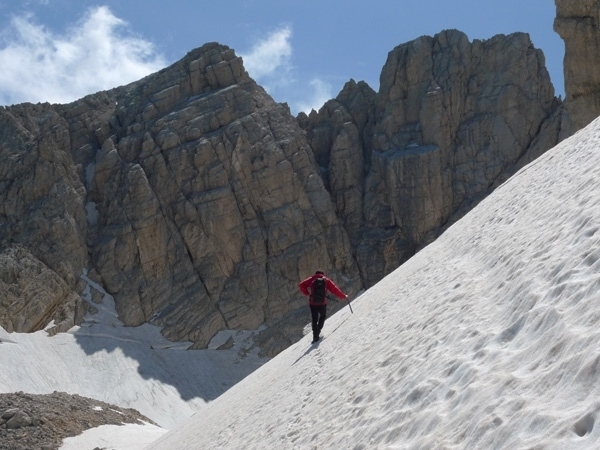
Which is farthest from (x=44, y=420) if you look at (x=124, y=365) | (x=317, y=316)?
(x=124, y=365)

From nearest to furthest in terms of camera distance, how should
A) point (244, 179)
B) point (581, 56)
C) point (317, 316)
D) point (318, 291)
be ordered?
point (318, 291)
point (317, 316)
point (581, 56)
point (244, 179)

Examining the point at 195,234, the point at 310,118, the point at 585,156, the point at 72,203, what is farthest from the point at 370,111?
the point at 585,156

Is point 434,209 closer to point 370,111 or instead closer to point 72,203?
point 370,111

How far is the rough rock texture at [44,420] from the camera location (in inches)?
1095

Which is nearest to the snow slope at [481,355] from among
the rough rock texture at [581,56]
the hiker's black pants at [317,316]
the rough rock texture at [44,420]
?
the hiker's black pants at [317,316]

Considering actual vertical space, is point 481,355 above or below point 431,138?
below

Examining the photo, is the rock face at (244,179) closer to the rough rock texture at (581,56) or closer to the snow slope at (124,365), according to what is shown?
the snow slope at (124,365)

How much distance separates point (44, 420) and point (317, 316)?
17.6m

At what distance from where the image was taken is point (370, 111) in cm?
9012

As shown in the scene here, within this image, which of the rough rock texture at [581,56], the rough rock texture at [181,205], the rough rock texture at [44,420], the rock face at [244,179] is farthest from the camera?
the rock face at [244,179]

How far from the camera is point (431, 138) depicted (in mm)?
81625

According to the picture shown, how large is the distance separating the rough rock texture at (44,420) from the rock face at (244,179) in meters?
31.3

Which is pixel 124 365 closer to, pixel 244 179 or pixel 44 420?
pixel 244 179

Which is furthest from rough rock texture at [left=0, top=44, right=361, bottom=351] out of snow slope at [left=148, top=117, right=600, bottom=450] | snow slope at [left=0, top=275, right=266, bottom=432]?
snow slope at [left=148, top=117, right=600, bottom=450]
